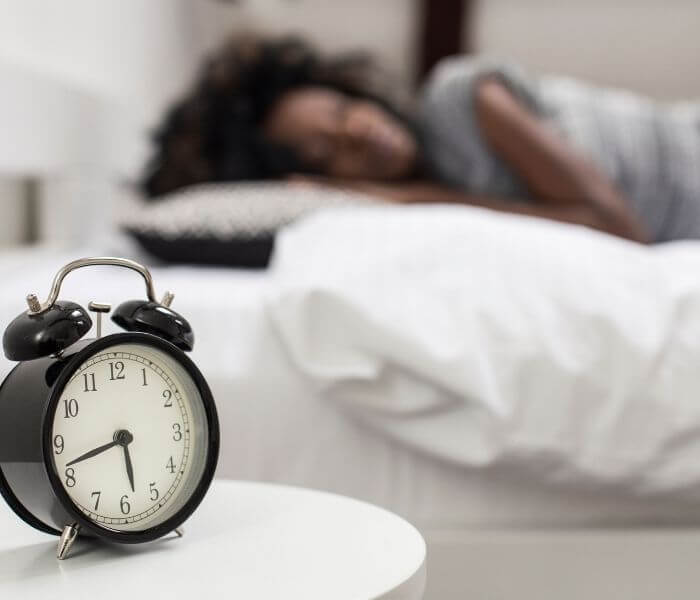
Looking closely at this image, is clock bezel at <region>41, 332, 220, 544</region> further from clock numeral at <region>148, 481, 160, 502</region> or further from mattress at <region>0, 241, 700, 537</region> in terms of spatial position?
mattress at <region>0, 241, 700, 537</region>

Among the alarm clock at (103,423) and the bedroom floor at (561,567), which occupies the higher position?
the alarm clock at (103,423)

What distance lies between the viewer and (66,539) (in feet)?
1.65

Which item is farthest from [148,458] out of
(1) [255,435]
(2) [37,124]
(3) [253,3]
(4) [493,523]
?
(3) [253,3]

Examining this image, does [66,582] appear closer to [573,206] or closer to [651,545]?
[651,545]

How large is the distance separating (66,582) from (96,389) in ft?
0.37

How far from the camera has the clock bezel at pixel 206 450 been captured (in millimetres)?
491

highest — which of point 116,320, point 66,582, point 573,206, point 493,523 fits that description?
point 116,320

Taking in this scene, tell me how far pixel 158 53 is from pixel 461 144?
80 centimetres

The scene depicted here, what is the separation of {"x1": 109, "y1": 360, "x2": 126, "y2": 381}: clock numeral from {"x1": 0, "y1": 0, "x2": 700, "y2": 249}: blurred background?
2.88 feet

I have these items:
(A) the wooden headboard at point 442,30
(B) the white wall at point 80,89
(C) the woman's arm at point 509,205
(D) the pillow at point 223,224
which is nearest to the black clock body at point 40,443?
(D) the pillow at point 223,224

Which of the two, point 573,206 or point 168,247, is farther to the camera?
point 573,206

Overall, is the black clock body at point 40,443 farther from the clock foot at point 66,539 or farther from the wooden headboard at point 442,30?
the wooden headboard at point 442,30

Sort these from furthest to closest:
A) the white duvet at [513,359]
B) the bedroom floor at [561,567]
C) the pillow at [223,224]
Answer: the pillow at [223,224] → the white duvet at [513,359] → the bedroom floor at [561,567]

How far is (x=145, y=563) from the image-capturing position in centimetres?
50
